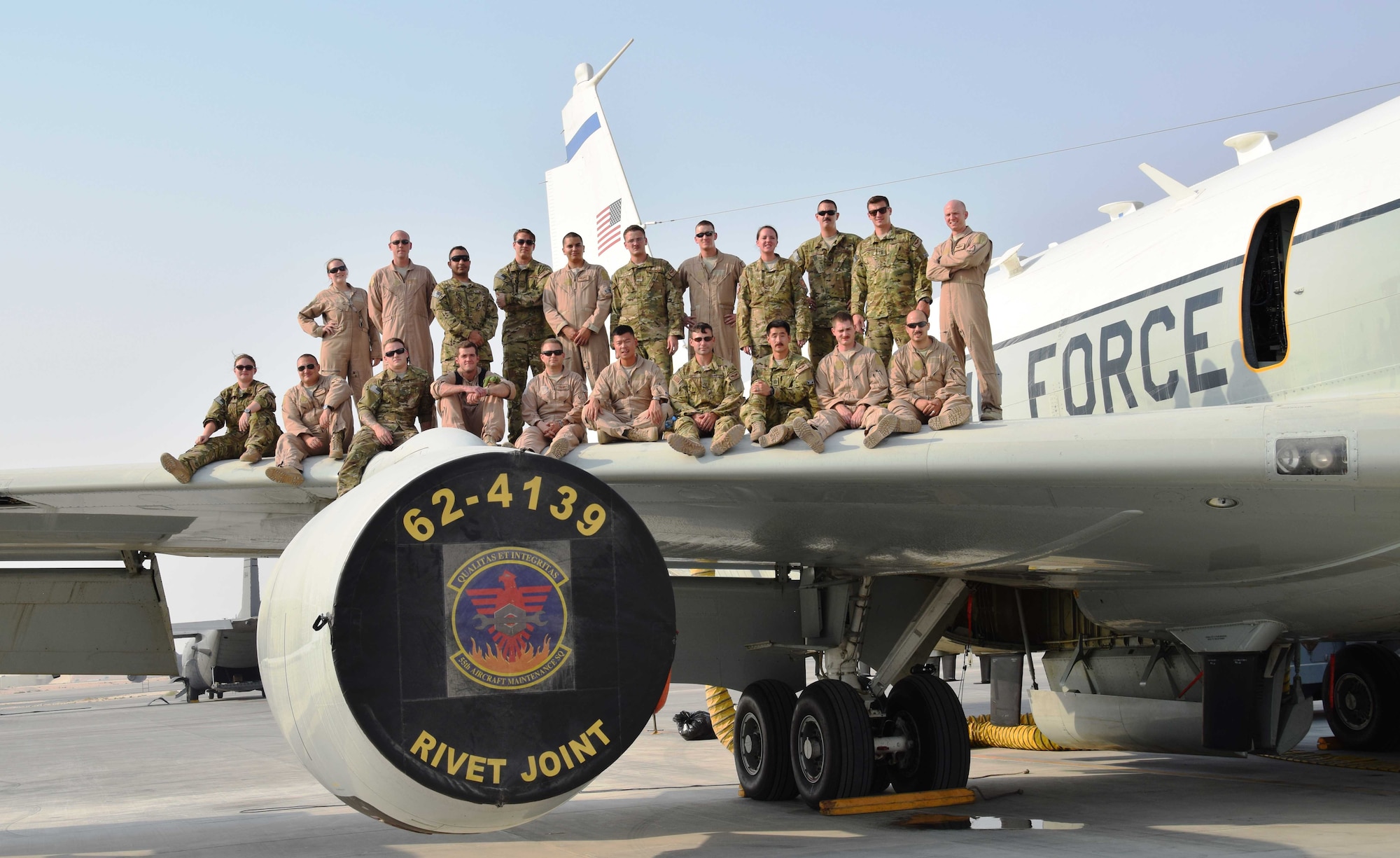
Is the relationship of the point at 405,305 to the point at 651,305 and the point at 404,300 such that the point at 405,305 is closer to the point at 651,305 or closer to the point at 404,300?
→ the point at 404,300

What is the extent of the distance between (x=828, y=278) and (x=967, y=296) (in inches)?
64.9

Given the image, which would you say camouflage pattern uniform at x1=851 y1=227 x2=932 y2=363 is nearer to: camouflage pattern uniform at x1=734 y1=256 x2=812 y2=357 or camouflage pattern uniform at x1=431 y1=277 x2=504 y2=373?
camouflage pattern uniform at x1=734 y1=256 x2=812 y2=357

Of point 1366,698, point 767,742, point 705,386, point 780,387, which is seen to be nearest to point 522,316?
point 705,386

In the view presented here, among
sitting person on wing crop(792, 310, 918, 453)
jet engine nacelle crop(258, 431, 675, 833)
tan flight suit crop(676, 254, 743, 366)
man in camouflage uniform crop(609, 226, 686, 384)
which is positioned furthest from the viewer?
tan flight suit crop(676, 254, 743, 366)

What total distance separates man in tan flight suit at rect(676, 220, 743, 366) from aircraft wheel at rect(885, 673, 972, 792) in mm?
3157

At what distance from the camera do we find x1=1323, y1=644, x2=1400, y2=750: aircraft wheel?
12.6 m

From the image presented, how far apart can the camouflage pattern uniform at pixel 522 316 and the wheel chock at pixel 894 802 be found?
3.99 m

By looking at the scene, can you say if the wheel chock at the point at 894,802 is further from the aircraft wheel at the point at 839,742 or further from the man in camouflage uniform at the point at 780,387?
the man in camouflage uniform at the point at 780,387

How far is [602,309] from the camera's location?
9.64 metres

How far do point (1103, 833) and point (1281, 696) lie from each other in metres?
2.27

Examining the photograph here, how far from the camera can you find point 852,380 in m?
7.74

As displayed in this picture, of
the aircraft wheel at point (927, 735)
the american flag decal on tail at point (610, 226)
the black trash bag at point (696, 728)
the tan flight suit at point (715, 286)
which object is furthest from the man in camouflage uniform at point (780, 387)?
the black trash bag at point (696, 728)

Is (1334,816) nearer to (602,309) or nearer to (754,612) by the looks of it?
(754,612)

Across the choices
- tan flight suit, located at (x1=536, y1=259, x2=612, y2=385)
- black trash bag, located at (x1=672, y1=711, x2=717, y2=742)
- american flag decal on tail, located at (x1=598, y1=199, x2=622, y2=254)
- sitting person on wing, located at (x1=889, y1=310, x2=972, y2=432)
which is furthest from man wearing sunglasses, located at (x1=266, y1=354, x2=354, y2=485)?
black trash bag, located at (x1=672, y1=711, x2=717, y2=742)
